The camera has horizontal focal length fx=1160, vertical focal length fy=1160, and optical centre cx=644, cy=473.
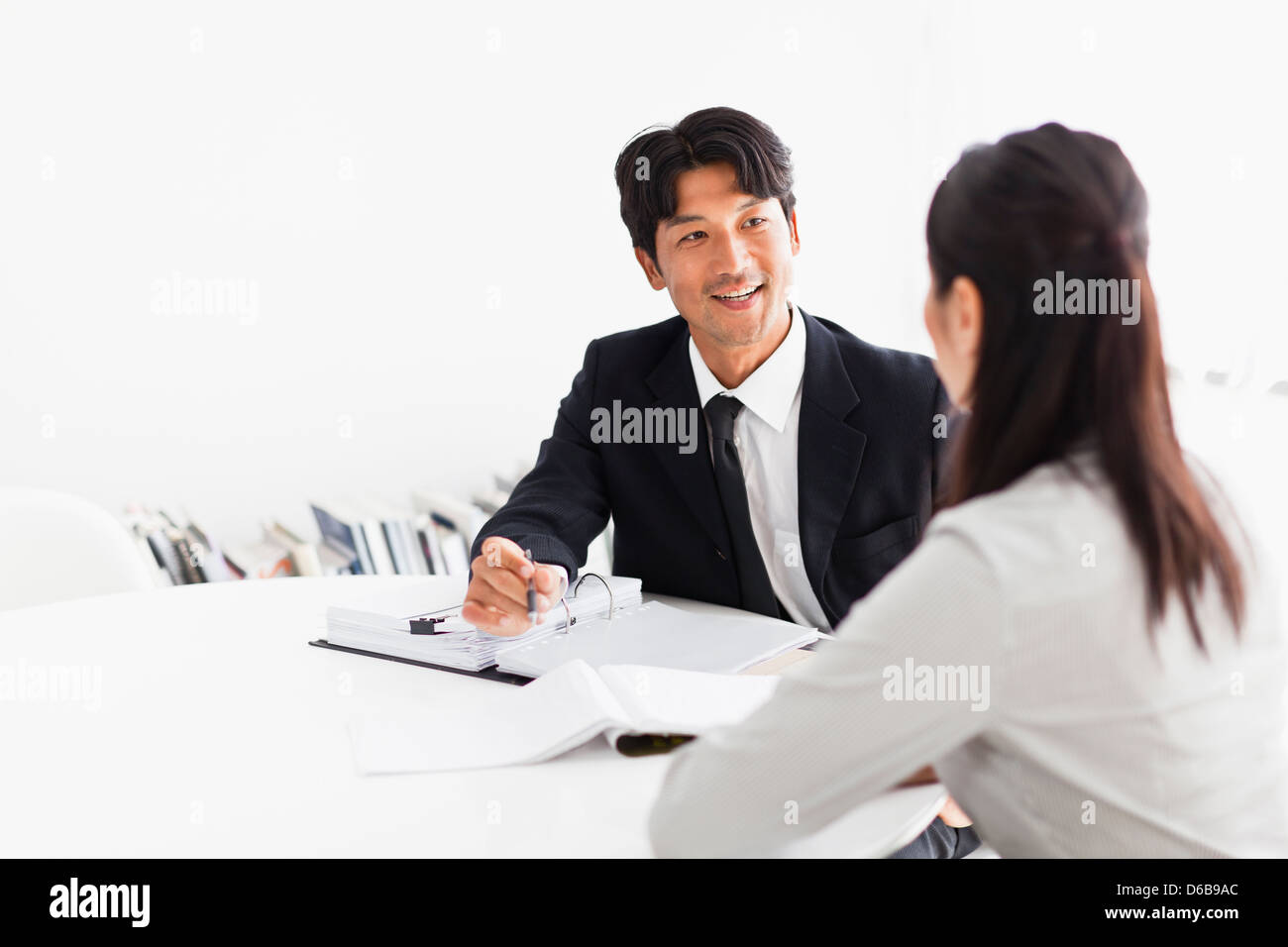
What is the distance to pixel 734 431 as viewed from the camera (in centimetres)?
184

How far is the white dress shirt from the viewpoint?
1784mm

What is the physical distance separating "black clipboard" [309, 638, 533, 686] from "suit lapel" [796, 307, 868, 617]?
53 cm

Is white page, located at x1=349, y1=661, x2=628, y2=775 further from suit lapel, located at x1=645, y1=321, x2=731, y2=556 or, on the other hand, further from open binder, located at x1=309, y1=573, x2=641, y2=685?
suit lapel, located at x1=645, y1=321, x2=731, y2=556

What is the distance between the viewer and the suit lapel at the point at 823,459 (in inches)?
67.9

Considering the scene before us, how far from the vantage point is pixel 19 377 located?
2588mm

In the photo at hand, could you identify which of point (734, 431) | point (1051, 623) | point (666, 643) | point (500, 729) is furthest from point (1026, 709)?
point (734, 431)

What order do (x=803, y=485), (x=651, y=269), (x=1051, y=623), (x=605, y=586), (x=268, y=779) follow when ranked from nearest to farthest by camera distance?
1. (x=1051, y=623)
2. (x=268, y=779)
3. (x=605, y=586)
4. (x=803, y=485)
5. (x=651, y=269)

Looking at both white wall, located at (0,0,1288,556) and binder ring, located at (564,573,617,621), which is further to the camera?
white wall, located at (0,0,1288,556)

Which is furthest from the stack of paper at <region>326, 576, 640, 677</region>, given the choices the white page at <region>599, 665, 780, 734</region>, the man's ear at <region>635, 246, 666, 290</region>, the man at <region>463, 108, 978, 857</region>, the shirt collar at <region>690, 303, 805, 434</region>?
the man's ear at <region>635, 246, 666, 290</region>

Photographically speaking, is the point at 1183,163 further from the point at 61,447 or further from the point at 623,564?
the point at 61,447

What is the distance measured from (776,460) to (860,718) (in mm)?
1010

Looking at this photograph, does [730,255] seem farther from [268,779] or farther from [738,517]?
[268,779]
